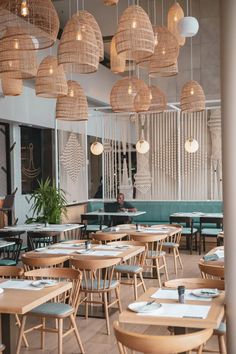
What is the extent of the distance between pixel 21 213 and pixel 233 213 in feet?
29.9

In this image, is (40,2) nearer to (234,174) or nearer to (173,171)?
(234,174)

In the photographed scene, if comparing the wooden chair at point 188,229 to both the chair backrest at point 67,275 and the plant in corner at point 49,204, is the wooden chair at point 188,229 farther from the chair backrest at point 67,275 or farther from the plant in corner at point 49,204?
the chair backrest at point 67,275

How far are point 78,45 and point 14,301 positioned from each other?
2335 mm

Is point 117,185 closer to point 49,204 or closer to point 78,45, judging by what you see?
point 49,204

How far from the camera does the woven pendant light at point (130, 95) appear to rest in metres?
6.52

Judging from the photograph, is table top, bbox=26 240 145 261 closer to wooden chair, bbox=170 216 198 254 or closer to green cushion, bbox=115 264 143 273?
green cushion, bbox=115 264 143 273

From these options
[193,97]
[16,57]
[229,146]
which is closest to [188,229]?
[193,97]

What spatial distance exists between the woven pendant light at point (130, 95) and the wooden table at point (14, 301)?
320 cm

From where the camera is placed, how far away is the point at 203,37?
12164 millimetres

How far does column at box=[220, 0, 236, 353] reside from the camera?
3012 millimetres

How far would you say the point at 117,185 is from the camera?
40.2 feet

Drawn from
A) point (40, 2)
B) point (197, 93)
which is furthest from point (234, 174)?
point (197, 93)

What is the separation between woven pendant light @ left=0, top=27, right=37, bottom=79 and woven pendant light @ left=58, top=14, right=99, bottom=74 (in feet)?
1.18

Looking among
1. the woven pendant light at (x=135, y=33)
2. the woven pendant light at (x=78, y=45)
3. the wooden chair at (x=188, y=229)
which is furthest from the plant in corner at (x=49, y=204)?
the woven pendant light at (x=135, y=33)
